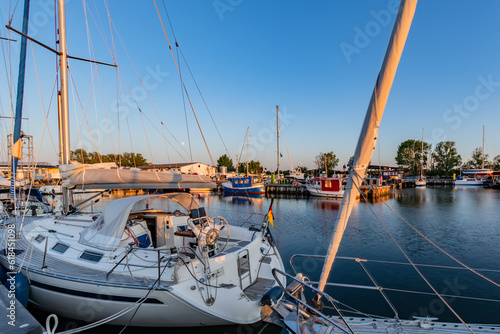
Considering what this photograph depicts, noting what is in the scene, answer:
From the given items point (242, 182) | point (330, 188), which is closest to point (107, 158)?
point (242, 182)

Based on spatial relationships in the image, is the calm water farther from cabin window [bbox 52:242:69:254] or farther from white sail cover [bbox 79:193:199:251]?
cabin window [bbox 52:242:69:254]

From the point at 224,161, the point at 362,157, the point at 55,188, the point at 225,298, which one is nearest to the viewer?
the point at 362,157

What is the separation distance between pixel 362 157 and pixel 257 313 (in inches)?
140

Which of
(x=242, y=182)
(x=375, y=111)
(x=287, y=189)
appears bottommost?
(x=287, y=189)

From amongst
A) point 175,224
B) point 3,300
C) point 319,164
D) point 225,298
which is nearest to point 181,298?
point 225,298

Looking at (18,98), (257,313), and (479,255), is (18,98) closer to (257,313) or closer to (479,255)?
(257,313)

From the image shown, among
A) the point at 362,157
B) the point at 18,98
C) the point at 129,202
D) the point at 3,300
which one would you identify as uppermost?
the point at 18,98

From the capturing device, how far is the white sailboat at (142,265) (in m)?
4.49

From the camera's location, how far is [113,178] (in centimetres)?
721

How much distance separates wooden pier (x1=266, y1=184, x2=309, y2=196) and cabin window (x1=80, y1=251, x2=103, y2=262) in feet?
124

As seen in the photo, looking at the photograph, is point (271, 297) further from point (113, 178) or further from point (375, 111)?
point (113, 178)

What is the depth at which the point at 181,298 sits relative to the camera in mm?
4273

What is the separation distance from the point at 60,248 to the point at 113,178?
2060 mm

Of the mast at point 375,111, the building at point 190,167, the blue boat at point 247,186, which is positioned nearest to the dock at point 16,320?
the mast at point 375,111
